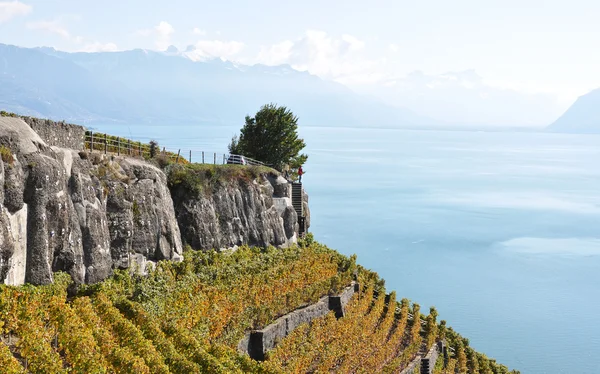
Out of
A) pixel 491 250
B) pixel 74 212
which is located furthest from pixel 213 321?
pixel 491 250

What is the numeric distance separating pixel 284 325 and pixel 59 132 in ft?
38.7

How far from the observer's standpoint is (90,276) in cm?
2338

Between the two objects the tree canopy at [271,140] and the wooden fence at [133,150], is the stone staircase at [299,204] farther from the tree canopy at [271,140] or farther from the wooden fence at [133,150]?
the wooden fence at [133,150]

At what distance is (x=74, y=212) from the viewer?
75.8 feet

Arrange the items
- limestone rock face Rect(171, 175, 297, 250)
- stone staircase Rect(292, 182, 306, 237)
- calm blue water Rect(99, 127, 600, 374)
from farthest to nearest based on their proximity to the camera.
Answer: calm blue water Rect(99, 127, 600, 374) → stone staircase Rect(292, 182, 306, 237) → limestone rock face Rect(171, 175, 297, 250)

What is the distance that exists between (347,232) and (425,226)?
13028mm

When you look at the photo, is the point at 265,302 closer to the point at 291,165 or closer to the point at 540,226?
the point at 291,165

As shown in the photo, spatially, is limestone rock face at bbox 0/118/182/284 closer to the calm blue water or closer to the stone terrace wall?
the stone terrace wall

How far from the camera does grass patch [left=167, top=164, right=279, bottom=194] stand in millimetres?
33938

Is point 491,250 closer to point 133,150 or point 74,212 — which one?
point 133,150

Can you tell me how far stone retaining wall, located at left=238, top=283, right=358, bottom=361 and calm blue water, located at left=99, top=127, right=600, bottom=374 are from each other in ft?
80.2

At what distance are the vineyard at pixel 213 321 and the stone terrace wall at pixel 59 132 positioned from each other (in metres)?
5.35

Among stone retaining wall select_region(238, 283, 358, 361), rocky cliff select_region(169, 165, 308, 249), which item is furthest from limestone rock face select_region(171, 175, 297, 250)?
stone retaining wall select_region(238, 283, 358, 361)

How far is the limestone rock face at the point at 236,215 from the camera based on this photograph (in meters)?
33.6
